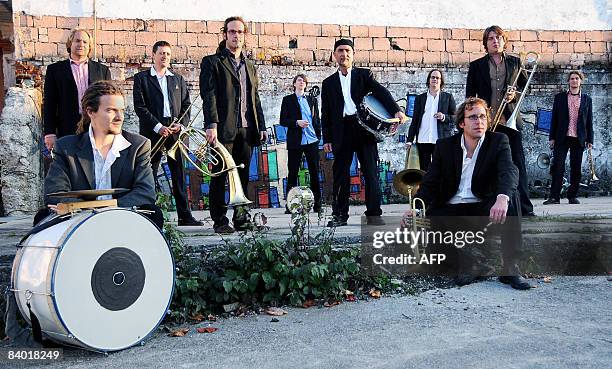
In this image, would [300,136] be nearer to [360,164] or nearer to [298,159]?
[298,159]

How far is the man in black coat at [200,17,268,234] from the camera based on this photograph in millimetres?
5688

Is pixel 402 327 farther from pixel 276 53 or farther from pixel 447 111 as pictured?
pixel 276 53

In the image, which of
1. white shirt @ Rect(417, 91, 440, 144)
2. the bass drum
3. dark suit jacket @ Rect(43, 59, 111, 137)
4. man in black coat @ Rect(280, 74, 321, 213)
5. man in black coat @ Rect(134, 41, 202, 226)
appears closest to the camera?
the bass drum

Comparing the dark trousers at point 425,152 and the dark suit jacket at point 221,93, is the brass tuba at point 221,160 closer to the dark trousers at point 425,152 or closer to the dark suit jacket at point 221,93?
the dark suit jacket at point 221,93

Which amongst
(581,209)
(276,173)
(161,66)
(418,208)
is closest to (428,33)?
(276,173)

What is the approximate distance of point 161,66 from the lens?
6.33 m

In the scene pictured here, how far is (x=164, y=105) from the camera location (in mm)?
6336

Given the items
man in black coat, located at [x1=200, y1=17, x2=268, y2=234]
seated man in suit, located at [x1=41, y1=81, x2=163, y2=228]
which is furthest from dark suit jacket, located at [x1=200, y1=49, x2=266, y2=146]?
seated man in suit, located at [x1=41, y1=81, x2=163, y2=228]

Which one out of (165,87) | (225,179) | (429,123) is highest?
(165,87)

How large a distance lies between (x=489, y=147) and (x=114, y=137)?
2581 mm

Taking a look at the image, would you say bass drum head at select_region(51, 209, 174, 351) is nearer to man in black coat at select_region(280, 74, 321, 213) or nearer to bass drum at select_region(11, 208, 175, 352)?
bass drum at select_region(11, 208, 175, 352)

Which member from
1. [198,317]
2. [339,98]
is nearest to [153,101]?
[339,98]

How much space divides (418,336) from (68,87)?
3.68 m

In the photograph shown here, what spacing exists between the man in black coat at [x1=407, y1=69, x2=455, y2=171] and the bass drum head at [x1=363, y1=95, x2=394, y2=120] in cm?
162
